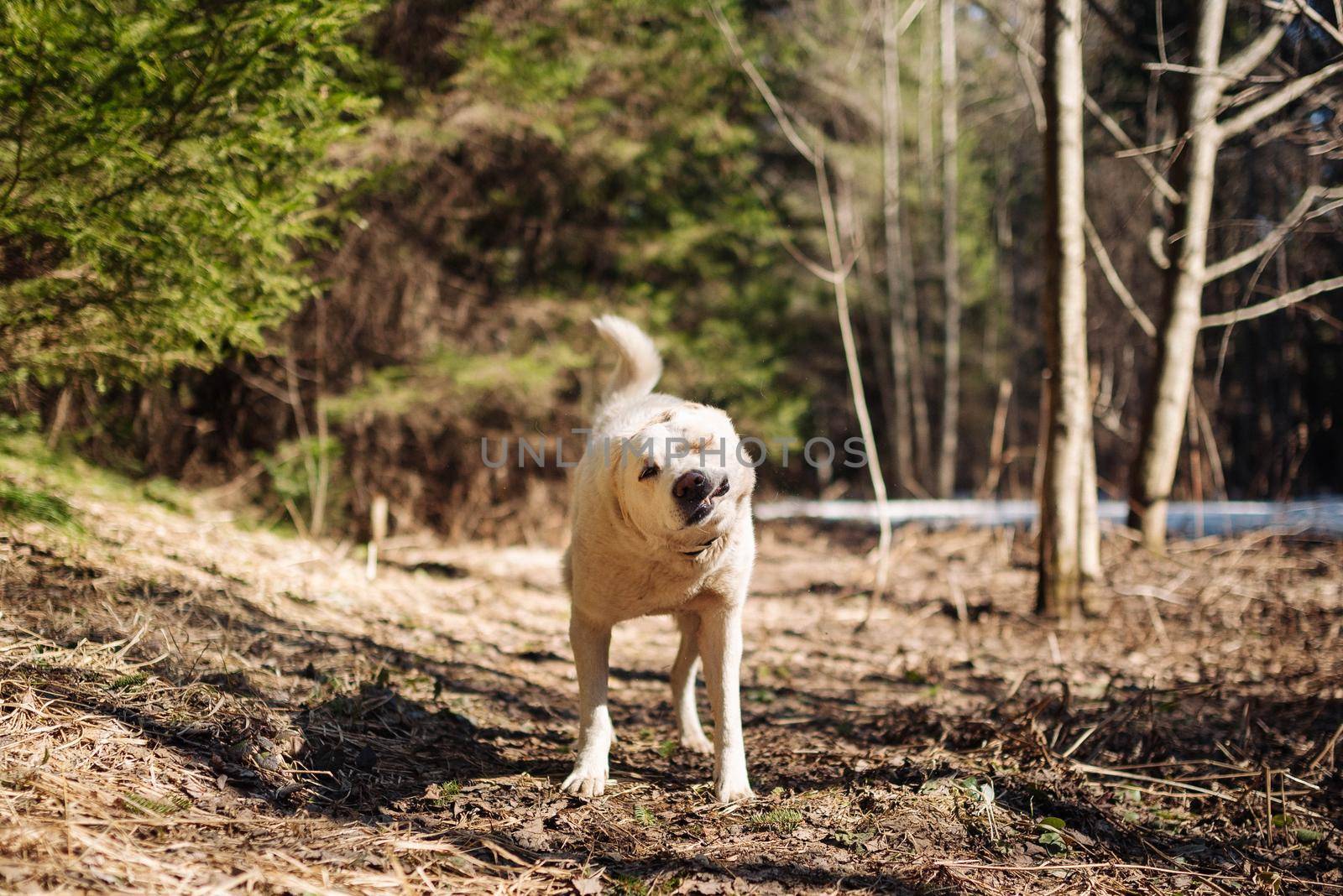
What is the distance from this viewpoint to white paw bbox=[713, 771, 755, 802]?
3.27 metres

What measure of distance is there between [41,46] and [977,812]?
4.68 m

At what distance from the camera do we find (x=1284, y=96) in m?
5.93

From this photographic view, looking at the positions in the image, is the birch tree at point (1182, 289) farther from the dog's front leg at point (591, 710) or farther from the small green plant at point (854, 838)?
the dog's front leg at point (591, 710)

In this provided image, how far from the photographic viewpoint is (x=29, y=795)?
7.97 ft

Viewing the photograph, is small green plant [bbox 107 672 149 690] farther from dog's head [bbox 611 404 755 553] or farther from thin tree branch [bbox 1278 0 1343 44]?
thin tree branch [bbox 1278 0 1343 44]

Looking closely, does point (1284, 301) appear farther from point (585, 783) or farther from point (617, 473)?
point (585, 783)

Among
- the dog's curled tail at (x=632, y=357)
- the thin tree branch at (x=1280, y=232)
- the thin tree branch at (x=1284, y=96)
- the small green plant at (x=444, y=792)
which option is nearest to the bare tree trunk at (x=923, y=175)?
the thin tree branch at (x=1284, y=96)

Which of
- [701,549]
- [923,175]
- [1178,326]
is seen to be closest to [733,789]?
[701,549]

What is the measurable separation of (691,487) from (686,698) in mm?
1650

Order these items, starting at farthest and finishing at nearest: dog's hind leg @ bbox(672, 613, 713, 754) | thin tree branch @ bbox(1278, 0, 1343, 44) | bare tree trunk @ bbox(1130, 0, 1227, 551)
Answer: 1. bare tree trunk @ bbox(1130, 0, 1227, 551)
2. dog's hind leg @ bbox(672, 613, 713, 754)
3. thin tree branch @ bbox(1278, 0, 1343, 44)

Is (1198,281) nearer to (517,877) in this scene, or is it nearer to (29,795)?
(517,877)

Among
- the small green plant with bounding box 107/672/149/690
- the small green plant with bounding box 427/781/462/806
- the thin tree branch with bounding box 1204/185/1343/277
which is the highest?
the thin tree branch with bounding box 1204/185/1343/277

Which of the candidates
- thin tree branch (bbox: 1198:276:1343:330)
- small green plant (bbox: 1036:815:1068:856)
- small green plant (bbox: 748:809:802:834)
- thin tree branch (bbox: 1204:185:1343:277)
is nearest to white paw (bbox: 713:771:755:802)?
small green plant (bbox: 748:809:802:834)

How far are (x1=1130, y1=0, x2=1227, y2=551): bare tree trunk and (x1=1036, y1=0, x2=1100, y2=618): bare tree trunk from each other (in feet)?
6.44
